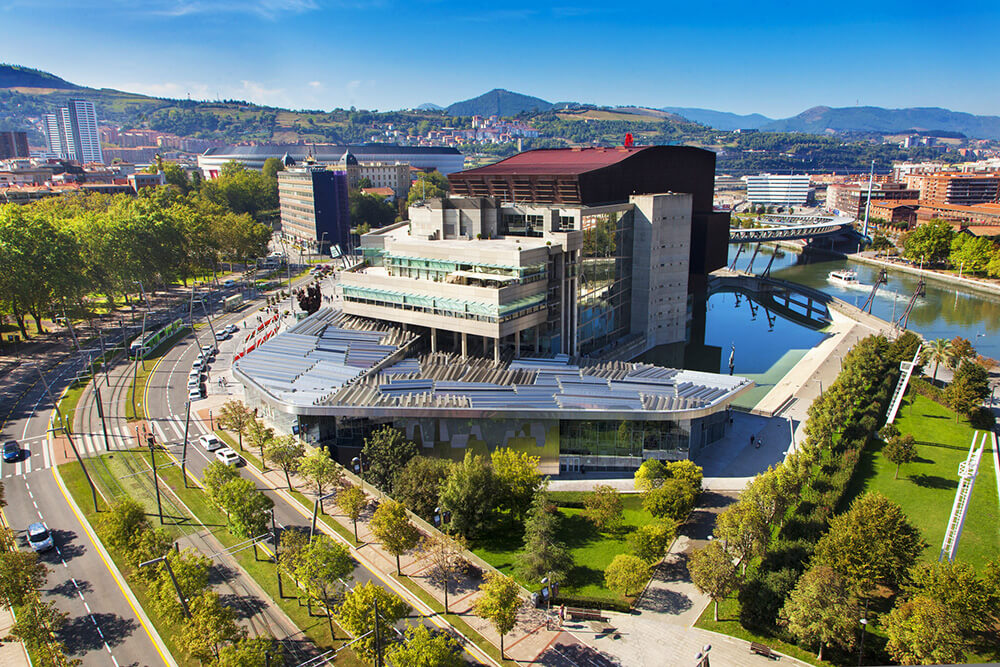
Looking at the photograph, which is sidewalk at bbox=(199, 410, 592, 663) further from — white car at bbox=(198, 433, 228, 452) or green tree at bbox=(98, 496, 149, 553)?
white car at bbox=(198, 433, 228, 452)

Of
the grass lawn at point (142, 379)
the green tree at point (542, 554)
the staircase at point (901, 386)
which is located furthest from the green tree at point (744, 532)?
the grass lawn at point (142, 379)

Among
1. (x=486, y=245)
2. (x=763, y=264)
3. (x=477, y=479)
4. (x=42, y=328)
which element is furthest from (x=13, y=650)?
(x=763, y=264)

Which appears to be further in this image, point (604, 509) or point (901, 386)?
point (901, 386)

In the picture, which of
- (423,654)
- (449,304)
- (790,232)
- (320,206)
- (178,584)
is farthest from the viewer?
(790,232)

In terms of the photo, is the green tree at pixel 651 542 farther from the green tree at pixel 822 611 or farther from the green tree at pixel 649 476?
the green tree at pixel 822 611

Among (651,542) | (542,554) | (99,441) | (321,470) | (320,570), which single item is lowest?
(99,441)

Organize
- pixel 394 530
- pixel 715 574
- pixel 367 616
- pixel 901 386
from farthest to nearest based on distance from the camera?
pixel 901 386 < pixel 394 530 < pixel 715 574 < pixel 367 616

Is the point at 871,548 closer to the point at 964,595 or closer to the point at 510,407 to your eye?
the point at 964,595

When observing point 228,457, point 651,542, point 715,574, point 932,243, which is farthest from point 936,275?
point 228,457
